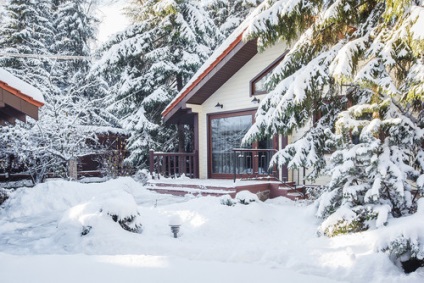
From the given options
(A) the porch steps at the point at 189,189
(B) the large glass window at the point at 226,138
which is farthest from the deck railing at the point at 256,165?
(A) the porch steps at the point at 189,189

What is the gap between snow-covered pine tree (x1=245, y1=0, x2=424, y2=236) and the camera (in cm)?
453

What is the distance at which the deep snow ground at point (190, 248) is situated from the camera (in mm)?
3811

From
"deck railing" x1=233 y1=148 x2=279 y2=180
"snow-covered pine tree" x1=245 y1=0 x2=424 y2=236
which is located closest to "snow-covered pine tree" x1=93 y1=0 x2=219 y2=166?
"deck railing" x1=233 y1=148 x2=279 y2=180

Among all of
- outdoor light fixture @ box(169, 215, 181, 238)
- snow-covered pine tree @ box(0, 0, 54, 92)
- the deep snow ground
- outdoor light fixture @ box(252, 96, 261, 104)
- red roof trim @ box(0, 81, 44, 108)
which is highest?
snow-covered pine tree @ box(0, 0, 54, 92)

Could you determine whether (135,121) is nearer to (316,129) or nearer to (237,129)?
(237,129)

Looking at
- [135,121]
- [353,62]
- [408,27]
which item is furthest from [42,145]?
[408,27]

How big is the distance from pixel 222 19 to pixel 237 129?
408 inches

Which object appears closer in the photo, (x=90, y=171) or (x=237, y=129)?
(x=237, y=129)

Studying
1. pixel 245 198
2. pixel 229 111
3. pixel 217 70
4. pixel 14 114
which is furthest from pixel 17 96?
pixel 229 111

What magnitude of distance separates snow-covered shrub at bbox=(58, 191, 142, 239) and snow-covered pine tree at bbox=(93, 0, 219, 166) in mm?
8591

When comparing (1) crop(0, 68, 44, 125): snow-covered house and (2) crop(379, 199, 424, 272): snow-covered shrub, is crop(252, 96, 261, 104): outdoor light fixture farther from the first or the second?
(2) crop(379, 199, 424, 272): snow-covered shrub

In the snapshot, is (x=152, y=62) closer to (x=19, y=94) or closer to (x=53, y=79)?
(x=19, y=94)

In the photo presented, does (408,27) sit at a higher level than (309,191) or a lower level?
higher

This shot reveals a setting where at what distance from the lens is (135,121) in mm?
14922
